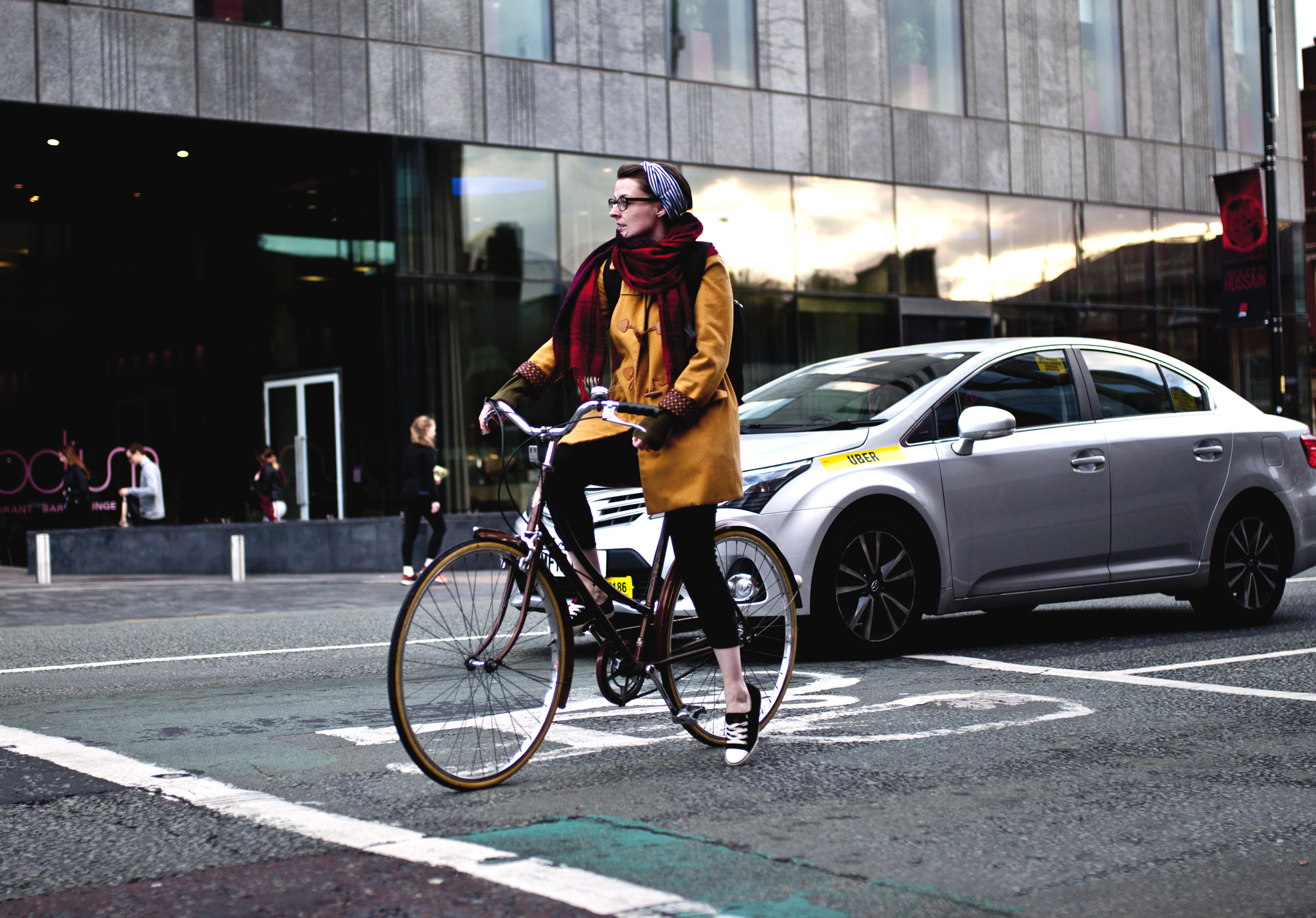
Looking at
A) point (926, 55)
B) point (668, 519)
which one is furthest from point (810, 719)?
point (926, 55)

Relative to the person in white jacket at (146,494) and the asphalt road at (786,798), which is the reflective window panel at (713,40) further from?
the asphalt road at (786,798)

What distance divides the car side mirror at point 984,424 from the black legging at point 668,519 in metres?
2.98

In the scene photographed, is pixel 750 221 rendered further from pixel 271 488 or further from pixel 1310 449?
pixel 1310 449

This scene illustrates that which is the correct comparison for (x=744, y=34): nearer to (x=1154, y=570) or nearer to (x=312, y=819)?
(x=1154, y=570)

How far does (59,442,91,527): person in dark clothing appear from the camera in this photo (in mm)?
23609

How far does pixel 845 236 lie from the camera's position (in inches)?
1011

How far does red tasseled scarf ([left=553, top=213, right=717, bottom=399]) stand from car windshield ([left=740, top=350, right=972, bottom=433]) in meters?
3.13

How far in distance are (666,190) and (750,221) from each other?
20.1 metres

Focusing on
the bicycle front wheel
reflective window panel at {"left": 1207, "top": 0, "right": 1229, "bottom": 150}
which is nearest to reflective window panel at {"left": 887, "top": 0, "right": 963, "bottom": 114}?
reflective window panel at {"left": 1207, "top": 0, "right": 1229, "bottom": 150}

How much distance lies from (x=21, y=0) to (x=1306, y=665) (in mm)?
17299

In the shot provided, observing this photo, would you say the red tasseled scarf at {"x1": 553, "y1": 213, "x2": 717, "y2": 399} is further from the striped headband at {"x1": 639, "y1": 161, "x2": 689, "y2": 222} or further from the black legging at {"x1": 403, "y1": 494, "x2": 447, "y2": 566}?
the black legging at {"x1": 403, "y1": 494, "x2": 447, "y2": 566}

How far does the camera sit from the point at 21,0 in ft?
60.7

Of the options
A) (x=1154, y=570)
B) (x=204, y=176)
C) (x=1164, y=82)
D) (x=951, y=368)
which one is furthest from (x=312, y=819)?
(x=1164, y=82)

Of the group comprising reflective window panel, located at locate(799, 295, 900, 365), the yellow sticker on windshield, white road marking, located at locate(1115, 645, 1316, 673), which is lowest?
white road marking, located at locate(1115, 645, 1316, 673)
